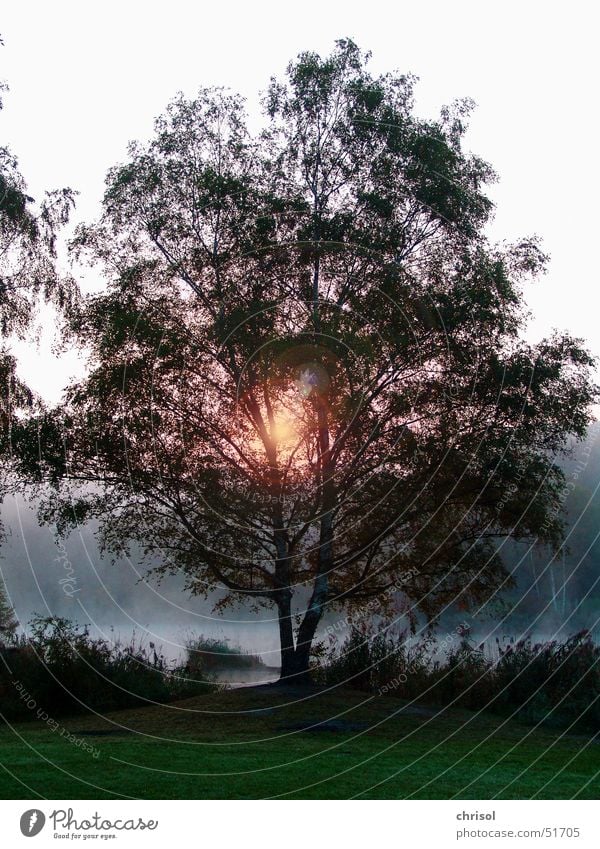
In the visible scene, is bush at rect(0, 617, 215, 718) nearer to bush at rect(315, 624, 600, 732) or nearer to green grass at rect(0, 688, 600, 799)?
green grass at rect(0, 688, 600, 799)

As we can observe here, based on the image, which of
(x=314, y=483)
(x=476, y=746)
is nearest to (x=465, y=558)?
(x=314, y=483)

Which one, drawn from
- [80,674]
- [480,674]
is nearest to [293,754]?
[480,674]

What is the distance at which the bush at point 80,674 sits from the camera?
22766 mm

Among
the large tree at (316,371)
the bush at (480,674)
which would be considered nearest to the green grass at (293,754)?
the bush at (480,674)

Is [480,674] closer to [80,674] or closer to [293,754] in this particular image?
[293,754]

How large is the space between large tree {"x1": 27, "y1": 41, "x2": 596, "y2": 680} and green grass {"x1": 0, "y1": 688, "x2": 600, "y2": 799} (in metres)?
4.21

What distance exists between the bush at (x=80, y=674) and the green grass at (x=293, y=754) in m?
1.17

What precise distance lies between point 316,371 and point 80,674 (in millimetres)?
9173

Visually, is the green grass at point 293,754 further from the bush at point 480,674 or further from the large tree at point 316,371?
the large tree at point 316,371

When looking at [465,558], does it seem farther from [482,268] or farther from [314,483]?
[482,268]

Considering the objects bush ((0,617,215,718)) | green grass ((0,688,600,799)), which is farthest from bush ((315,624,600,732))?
bush ((0,617,215,718))

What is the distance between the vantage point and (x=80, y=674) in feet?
77.3

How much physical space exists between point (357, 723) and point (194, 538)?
7263mm

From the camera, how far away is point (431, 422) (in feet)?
79.9
